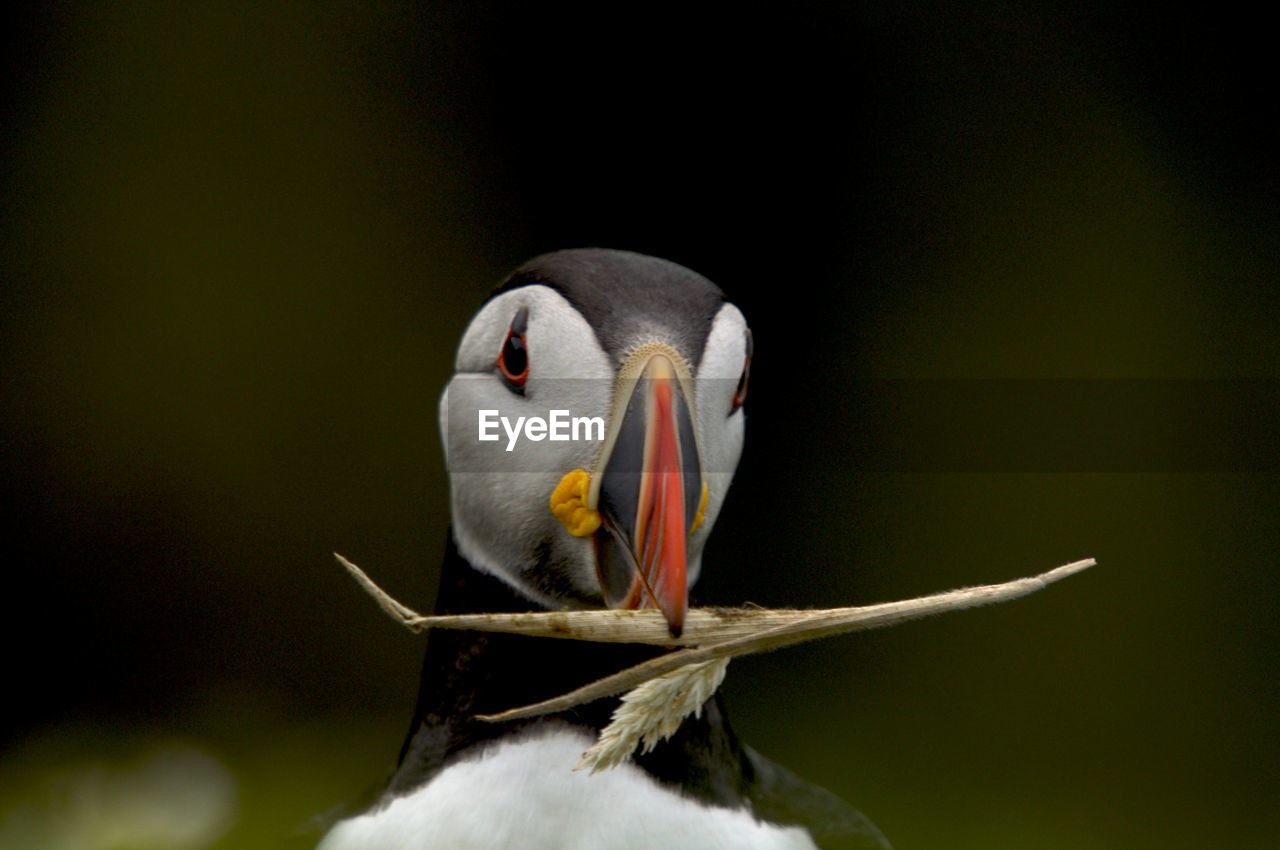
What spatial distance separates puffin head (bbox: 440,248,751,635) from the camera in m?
1.40

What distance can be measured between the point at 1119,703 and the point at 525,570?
2805 millimetres

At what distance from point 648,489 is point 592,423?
23 centimetres

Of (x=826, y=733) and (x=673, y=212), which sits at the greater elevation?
(x=673, y=212)

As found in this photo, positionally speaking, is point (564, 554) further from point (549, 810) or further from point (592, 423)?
point (549, 810)

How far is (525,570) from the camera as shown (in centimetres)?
171

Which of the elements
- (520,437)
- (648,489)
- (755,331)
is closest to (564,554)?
(520,437)

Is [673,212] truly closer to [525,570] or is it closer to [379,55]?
[379,55]

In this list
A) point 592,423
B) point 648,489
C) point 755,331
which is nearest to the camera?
point 648,489

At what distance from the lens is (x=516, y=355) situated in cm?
170

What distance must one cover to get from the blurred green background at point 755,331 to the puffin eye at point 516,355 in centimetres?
208

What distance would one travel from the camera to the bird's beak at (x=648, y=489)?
50.1 inches

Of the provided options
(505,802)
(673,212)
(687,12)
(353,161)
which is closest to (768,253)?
(673,212)

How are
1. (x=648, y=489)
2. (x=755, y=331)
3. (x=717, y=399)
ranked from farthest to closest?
(x=755, y=331) < (x=717, y=399) < (x=648, y=489)

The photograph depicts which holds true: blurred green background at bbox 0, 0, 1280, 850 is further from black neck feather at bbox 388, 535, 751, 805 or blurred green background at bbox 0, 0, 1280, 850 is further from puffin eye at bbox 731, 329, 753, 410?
puffin eye at bbox 731, 329, 753, 410
